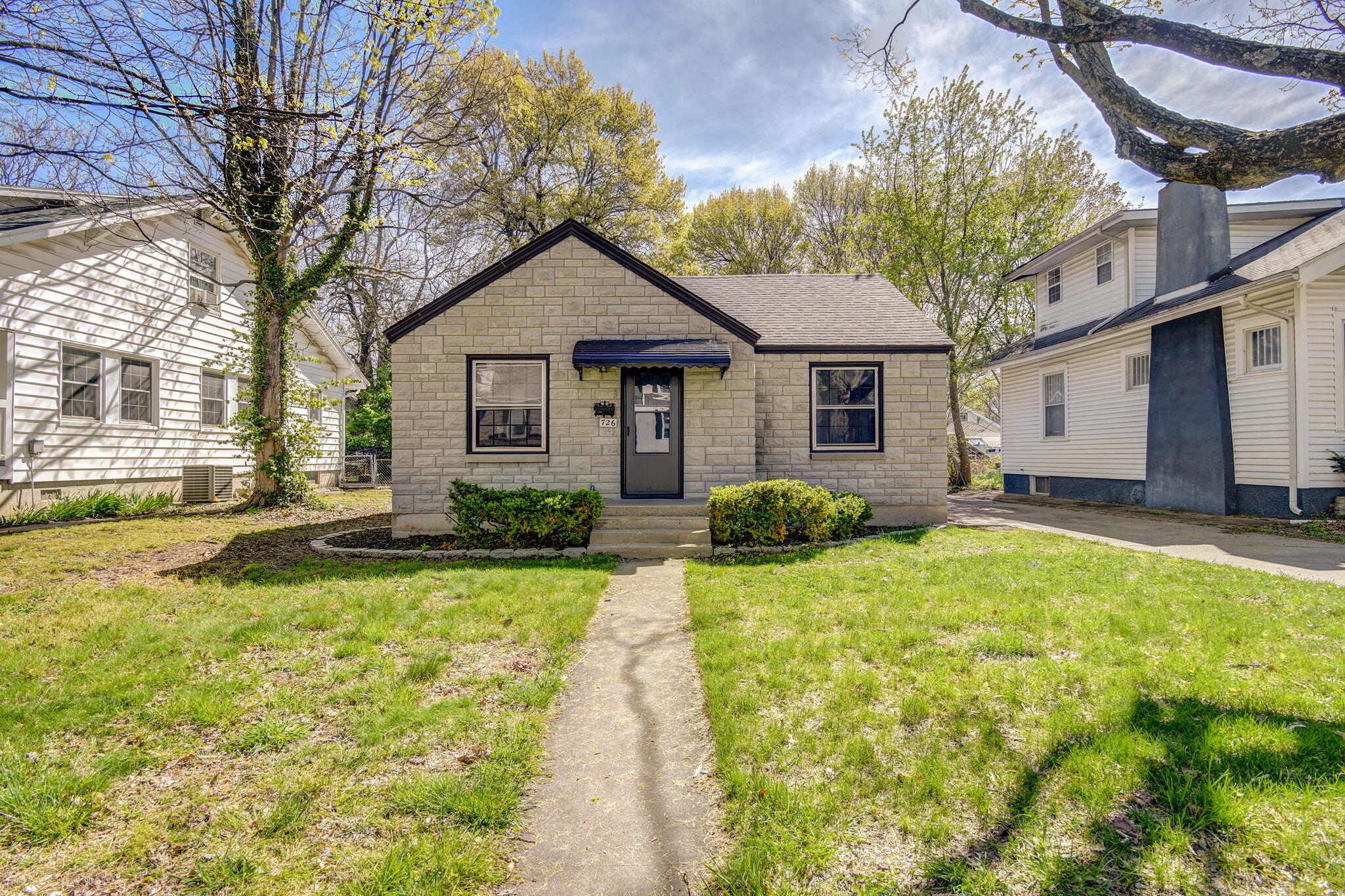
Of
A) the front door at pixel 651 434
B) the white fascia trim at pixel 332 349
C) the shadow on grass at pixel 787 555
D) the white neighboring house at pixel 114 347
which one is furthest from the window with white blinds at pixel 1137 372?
the white fascia trim at pixel 332 349

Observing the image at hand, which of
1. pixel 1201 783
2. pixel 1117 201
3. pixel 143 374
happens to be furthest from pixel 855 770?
pixel 1117 201

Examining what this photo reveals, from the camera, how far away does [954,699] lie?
3.49m

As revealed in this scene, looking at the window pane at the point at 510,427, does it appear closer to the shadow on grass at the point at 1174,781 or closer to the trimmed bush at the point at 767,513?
the trimmed bush at the point at 767,513

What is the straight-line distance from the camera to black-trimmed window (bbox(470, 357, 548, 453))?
10070 millimetres

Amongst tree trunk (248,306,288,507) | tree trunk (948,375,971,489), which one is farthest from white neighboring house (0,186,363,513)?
tree trunk (948,375,971,489)

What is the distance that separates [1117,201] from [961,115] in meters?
8.42

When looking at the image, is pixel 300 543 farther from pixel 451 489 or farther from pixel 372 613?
pixel 372 613

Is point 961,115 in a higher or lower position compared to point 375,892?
higher

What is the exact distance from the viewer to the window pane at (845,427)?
1092 cm

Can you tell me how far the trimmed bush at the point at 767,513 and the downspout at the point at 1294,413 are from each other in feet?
26.5

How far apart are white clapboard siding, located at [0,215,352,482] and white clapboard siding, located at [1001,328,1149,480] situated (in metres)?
18.6

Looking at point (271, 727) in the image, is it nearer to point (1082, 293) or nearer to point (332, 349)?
point (332, 349)

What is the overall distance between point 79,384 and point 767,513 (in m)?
12.8

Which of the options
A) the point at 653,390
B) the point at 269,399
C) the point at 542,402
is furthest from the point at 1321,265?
the point at 269,399
